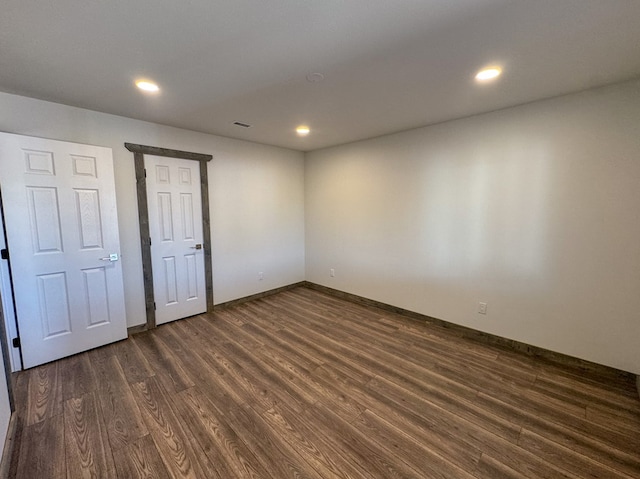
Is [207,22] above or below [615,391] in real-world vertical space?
above

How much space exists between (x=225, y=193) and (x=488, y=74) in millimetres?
3383

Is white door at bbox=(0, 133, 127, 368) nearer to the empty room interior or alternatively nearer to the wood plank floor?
the empty room interior

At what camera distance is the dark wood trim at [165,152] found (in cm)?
309

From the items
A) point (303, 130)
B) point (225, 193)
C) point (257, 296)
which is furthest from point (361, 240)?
point (225, 193)

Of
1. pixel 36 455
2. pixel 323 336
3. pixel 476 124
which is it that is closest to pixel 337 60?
pixel 476 124

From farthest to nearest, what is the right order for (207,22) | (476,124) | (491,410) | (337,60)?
1. (476,124)
2. (491,410)
3. (337,60)
4. (207,22)

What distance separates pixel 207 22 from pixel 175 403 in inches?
101

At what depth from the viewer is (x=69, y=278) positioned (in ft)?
A: 8.79

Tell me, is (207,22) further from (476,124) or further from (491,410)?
(491,410)

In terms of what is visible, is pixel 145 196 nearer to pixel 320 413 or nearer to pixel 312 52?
pixel 312 52

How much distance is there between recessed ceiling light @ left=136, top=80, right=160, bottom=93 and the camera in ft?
7.11

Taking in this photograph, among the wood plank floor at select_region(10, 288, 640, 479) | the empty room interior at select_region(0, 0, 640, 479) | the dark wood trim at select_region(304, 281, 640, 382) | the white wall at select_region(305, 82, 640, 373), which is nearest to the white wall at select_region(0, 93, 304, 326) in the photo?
the empty room interior at select_region(0, 0, 640, 479)

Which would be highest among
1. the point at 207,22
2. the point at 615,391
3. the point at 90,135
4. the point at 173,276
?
the point at 207,22

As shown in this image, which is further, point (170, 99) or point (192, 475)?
point (170, 99)
